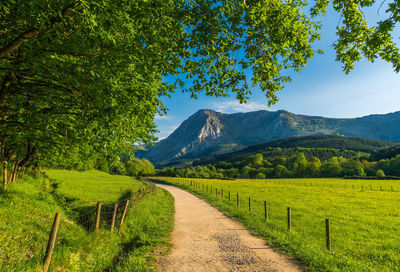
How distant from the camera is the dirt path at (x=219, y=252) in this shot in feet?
21.6

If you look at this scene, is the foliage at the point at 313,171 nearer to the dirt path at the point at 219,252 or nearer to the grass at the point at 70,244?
the dirt path at the point at 219,252

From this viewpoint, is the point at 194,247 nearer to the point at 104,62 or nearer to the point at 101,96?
the point at 101,96

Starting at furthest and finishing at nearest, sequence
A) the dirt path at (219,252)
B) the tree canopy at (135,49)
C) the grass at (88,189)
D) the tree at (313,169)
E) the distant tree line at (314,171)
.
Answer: the tree at (313,169) < the distant tree line at (314,171) < the grass at (88,189) < the dirt path at (219,252) < the tree canopy at (135,49)

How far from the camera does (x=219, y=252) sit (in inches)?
310

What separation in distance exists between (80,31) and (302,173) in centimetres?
13749

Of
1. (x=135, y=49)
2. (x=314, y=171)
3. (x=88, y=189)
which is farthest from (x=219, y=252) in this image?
(x=314, y=171)

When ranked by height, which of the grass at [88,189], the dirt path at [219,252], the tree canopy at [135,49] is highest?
the tree canopy at [135,49]

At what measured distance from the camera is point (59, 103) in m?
7.01

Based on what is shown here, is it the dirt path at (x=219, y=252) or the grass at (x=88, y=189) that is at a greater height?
the dirt path at (x=219, y=252)

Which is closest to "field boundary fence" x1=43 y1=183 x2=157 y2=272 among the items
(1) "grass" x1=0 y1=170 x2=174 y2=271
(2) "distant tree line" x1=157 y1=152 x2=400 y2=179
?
(1) "grass" x1=0 y1=170 x2=174 y2=271

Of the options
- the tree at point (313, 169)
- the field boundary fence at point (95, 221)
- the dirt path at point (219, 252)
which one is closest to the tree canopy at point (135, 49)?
the field boundary fence at point (95, 221)

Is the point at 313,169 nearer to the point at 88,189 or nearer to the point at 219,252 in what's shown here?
the point at 88,189

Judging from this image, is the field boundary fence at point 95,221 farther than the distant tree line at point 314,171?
No

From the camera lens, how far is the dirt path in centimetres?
659
